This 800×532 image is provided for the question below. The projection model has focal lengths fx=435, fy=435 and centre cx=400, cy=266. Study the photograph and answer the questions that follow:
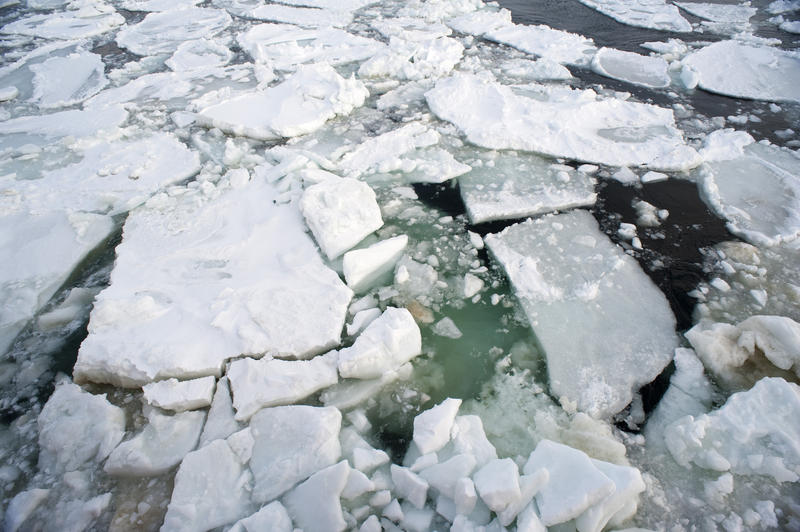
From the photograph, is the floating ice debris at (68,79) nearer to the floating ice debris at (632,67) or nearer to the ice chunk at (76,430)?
the ice chunk at (76,430)

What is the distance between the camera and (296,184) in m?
3.12

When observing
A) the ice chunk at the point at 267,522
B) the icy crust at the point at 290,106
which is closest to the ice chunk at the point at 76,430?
the ice chunk at the point at 267,522

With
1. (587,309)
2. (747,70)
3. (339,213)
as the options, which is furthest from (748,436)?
(747,70)

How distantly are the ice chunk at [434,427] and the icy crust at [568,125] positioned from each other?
241cm

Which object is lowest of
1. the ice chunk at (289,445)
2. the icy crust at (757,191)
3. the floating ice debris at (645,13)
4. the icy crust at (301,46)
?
the ice chunk at (289,445)

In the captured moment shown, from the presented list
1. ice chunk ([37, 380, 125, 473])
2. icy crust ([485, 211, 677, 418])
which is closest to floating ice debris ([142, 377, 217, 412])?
ice chunk ([37, 380, 125, 473])

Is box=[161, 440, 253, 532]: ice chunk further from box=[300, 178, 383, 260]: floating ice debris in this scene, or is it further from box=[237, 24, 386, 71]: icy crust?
box=[237, 24, 386, 71]: icy crust

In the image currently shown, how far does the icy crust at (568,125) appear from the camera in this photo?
11.2 feet

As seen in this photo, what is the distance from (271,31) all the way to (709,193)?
5691 mm

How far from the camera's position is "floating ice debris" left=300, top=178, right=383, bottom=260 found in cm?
263

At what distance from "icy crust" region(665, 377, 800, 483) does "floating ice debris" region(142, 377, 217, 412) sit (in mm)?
1957

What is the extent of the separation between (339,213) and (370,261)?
1.43 ft

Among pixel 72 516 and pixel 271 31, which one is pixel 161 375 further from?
pixel 271 31

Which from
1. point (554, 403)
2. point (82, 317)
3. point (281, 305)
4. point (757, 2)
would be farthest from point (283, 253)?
point (757, 2)
